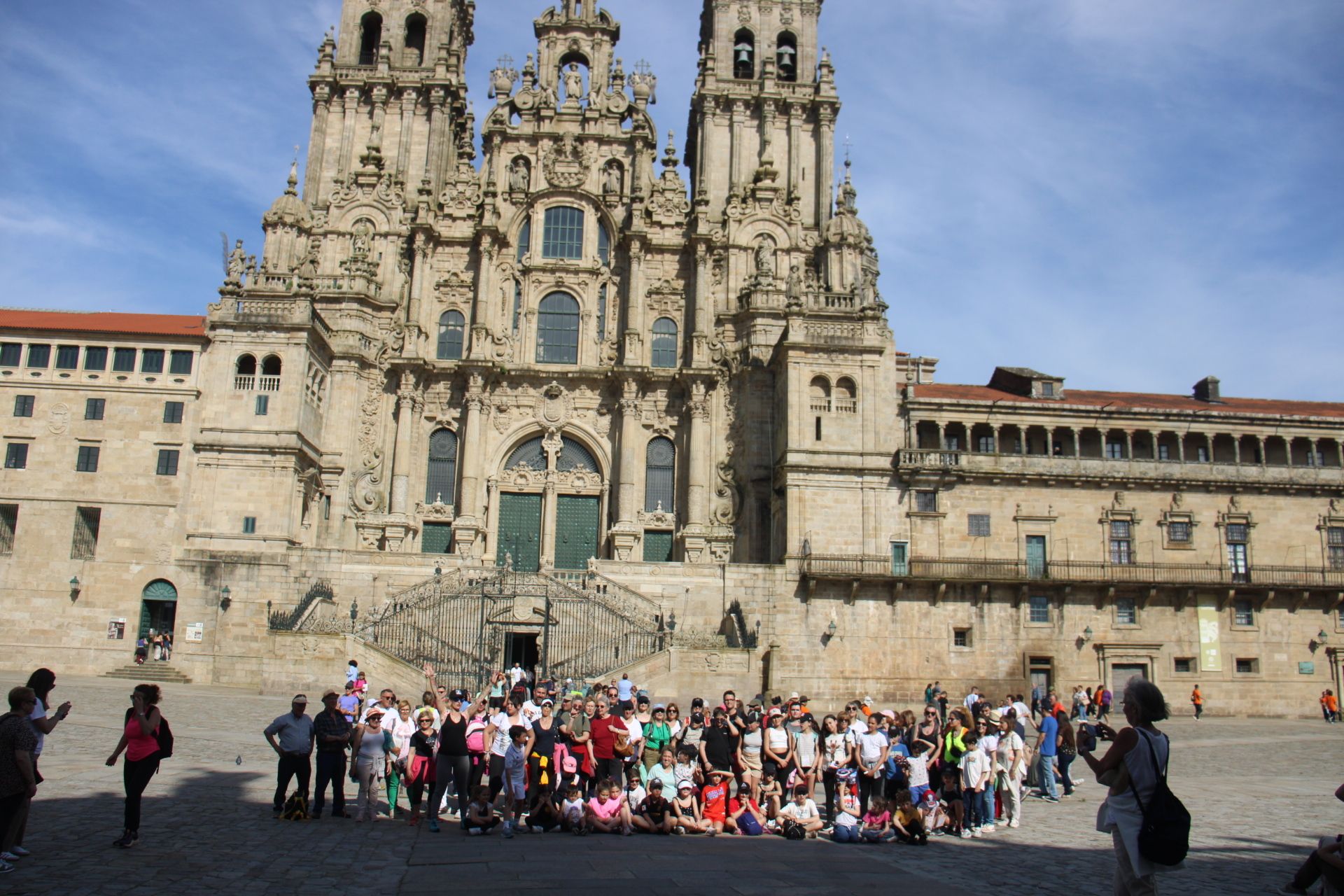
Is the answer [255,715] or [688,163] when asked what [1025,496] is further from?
[255,715]

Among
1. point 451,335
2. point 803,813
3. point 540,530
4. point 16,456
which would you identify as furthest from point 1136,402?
point 16,456

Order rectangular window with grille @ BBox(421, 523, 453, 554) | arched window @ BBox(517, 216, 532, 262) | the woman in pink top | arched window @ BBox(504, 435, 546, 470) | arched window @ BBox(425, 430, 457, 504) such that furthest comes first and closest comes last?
arched window @ BBox(517, 216, 532, 262), arched window @ BBox(504, 435, 546, 470), arched window @ BBox(425, 430, 457, 504), rectangular window with grille @ BBox(421, 523, 453, 554), the woman in pink top

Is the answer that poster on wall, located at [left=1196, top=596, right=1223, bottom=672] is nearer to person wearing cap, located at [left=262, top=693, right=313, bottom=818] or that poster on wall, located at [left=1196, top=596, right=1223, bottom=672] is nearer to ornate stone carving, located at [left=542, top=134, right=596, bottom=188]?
Result: ornate stone carving, located at [left=542, top=134, right=596, bottom=188]

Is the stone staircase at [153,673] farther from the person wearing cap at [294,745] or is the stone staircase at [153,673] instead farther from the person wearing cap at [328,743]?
the person wearing cap at [294,745]

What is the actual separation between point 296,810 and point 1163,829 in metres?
10.4

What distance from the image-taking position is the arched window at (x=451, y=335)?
43.9 m

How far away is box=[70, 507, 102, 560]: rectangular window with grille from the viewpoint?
36.3 metres

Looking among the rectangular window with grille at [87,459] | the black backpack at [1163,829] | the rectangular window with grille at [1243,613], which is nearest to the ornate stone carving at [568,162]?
the rectangular window with grille at [87,459]

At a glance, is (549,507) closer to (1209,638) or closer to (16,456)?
(16,456)

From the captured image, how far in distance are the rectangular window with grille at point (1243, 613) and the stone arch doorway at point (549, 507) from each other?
23.9 m

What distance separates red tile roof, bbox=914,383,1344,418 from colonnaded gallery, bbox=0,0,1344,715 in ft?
1.20

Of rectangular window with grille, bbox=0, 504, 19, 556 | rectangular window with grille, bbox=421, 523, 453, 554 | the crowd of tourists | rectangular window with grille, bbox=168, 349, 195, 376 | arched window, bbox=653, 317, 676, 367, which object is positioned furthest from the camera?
arched window, bbox=653, 317, 676, 367

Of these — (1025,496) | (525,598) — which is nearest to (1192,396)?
(1025,496)

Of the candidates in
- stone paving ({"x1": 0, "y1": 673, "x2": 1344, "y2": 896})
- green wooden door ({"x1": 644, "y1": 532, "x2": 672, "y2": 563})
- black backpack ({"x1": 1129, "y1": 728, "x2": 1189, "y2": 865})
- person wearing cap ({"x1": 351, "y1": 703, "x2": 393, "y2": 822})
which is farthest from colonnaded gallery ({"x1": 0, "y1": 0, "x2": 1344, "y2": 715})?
black backpack ({"x1": 1129, "y1": 728, "x2": 1189, "y2": 865})
